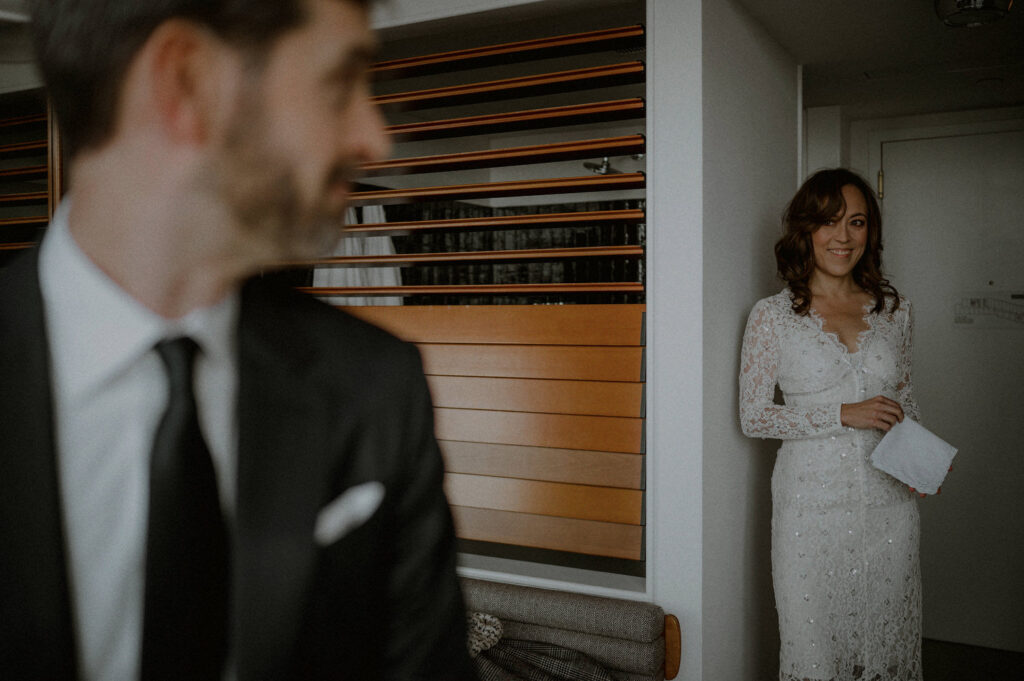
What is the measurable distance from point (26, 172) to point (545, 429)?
8.57 feet

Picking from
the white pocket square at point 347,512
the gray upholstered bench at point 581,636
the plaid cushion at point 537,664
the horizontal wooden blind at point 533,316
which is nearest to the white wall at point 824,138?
the horizontal wooden blind at point 533,316

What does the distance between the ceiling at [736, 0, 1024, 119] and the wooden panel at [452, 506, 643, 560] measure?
1.95m

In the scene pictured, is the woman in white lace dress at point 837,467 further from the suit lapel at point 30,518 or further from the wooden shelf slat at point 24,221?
the wooden shelf slat at point 24,221

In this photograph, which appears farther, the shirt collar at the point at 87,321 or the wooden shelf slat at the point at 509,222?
the wooden shelf slat at the point at 509,222

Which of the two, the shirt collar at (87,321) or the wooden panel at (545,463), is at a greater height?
the shirt collar at (87,321)

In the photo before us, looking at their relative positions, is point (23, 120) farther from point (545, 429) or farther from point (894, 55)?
point (894, 55)

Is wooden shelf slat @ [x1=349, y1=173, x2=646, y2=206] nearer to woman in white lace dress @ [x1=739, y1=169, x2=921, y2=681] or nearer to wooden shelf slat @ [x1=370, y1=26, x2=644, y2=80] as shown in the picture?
wooden shelf slat @ [x1=370, y1=26, x2=644, y2=80]

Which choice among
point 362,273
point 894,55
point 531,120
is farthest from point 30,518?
point 894,55

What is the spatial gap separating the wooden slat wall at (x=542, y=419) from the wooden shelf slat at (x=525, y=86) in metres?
0.76

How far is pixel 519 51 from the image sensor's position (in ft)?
9.25

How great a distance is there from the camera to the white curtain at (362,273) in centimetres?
335

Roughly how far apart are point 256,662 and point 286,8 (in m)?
0.51

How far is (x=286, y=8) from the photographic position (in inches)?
22.2

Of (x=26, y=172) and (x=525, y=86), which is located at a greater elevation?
(x=525, y=86)
